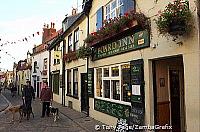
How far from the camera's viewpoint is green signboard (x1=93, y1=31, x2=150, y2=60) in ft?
27.2

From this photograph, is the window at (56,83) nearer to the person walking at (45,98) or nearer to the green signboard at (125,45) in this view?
the person walking at (45,98)

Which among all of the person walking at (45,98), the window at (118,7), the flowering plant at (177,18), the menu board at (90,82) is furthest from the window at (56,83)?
the flowering plant at (177,18)

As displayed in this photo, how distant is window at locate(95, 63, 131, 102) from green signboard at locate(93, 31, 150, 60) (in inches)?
23.0

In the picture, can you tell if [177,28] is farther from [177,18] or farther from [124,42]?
[124,42]

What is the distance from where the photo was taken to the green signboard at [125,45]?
8281 mm

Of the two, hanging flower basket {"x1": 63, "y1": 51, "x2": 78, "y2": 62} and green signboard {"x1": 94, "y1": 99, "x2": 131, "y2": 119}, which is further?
hanging flower basket {"x1": 63, "y1": 51, "x2": 78, "y2": 62}

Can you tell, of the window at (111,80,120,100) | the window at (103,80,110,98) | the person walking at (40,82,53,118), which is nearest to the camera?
the window at (111,80,120,100)

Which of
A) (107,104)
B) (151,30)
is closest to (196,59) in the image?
(151,30)

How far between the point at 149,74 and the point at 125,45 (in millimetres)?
1851

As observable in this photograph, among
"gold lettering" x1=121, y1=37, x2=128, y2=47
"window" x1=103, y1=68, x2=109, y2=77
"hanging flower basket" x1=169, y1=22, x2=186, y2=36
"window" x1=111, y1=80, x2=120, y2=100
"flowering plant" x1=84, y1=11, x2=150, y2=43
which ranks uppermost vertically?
"flowering plant" x1=84, y1=11, x2=150, y2=43

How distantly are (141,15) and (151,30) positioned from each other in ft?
2.17

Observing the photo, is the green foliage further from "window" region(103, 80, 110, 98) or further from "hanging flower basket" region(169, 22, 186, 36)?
"hanging flower basket" region(169, 22, 186, 36)

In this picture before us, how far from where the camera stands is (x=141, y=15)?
27.0 feet

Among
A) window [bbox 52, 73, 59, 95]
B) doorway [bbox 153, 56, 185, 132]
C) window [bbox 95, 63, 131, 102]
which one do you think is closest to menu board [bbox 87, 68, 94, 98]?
window [bbox 95, 63, 131, 102]
